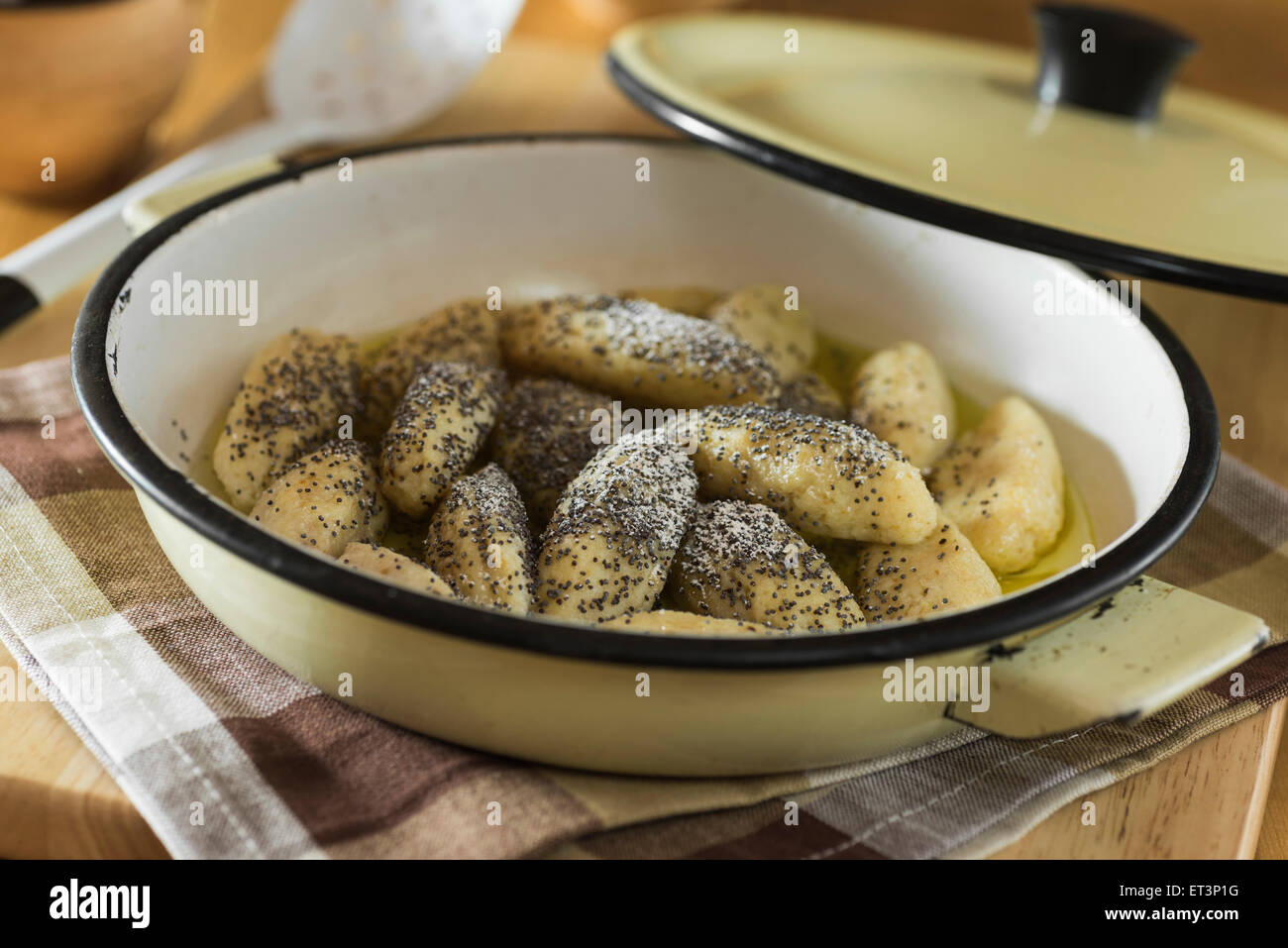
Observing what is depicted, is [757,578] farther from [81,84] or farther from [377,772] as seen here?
[81,84]

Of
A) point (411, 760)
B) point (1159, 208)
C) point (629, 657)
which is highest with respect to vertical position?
point (1159, 208)

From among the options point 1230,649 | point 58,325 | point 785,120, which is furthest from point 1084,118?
point 58,325

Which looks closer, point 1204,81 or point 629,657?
point 629,657

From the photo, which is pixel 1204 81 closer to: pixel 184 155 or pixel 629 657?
pixel 184 155

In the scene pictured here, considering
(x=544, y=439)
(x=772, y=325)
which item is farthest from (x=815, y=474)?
(x=772, y=325)

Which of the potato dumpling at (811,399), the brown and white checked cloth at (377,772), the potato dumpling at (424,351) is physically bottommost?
the brown and white checked cloth at (377,772)

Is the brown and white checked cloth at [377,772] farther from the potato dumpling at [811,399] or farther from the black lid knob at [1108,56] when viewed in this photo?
the black lid knob at [1108,56]

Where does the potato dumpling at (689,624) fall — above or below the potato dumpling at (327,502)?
below

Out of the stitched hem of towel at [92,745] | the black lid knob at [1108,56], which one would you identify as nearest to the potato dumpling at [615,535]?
the stitched hem of towel at [92,745]
